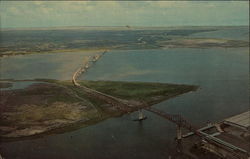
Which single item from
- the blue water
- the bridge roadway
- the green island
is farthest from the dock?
the blue water

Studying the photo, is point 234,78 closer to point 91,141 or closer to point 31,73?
point 91,141

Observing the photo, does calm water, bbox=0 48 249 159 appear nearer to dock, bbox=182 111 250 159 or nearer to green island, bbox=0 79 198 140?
green island, bbox=0 79 198 140

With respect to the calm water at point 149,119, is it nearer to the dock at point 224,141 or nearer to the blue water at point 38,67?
the blue water at point 38,67

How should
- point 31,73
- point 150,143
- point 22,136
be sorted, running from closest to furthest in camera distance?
point 150,143, point 22,136, point 31,73

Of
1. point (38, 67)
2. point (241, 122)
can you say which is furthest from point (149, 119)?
point (38, 67)

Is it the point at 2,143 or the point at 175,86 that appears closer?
the point at 2,143

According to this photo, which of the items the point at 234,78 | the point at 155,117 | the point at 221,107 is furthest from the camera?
the point at 234,78

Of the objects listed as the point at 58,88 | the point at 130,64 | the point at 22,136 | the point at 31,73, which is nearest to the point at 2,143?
the point at 22,136
